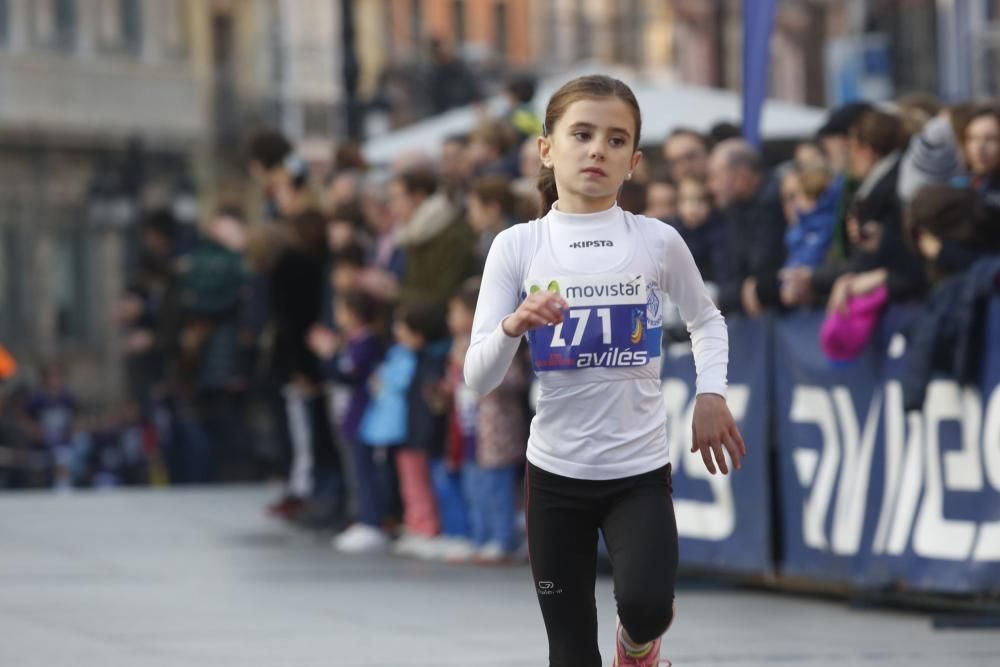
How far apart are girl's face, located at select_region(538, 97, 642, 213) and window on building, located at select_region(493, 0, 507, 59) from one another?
5883 centimetres

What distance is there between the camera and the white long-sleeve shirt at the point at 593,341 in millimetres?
6867

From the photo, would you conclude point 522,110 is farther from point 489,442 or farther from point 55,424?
point 55,424

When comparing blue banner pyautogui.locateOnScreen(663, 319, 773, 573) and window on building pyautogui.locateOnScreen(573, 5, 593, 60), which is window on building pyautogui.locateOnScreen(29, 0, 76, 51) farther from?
blue banner pyautogui.locateOnScreen(663, 319, 773, 573)

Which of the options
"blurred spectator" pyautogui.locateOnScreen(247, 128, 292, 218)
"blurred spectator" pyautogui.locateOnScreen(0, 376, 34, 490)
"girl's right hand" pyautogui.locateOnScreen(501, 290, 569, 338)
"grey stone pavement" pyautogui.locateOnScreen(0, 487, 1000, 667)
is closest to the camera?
"girl's right hand" pyautogui.locateOnScreen(501, 290, 569, 338)

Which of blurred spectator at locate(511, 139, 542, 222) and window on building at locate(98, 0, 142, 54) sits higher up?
window on building at locate(98, 0, 142, 54)

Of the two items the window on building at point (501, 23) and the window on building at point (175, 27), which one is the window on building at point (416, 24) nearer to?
the window on building at point (501, 23)

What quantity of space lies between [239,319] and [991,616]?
927cm

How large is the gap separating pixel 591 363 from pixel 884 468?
14.4 feet

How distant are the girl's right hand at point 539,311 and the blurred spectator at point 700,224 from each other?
6.02 meters

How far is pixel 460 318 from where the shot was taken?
1348 cm

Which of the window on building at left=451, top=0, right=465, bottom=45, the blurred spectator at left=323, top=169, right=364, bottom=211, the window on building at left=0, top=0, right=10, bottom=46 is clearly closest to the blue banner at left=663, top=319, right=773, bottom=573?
the blurred spectator at left=323, top=169, right=364, bottom=211

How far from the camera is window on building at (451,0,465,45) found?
64188 mm

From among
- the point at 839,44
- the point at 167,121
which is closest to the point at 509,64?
the point at 167,121

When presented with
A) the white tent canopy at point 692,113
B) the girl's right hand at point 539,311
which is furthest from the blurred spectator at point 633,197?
the girl's right hand at point 539,311
